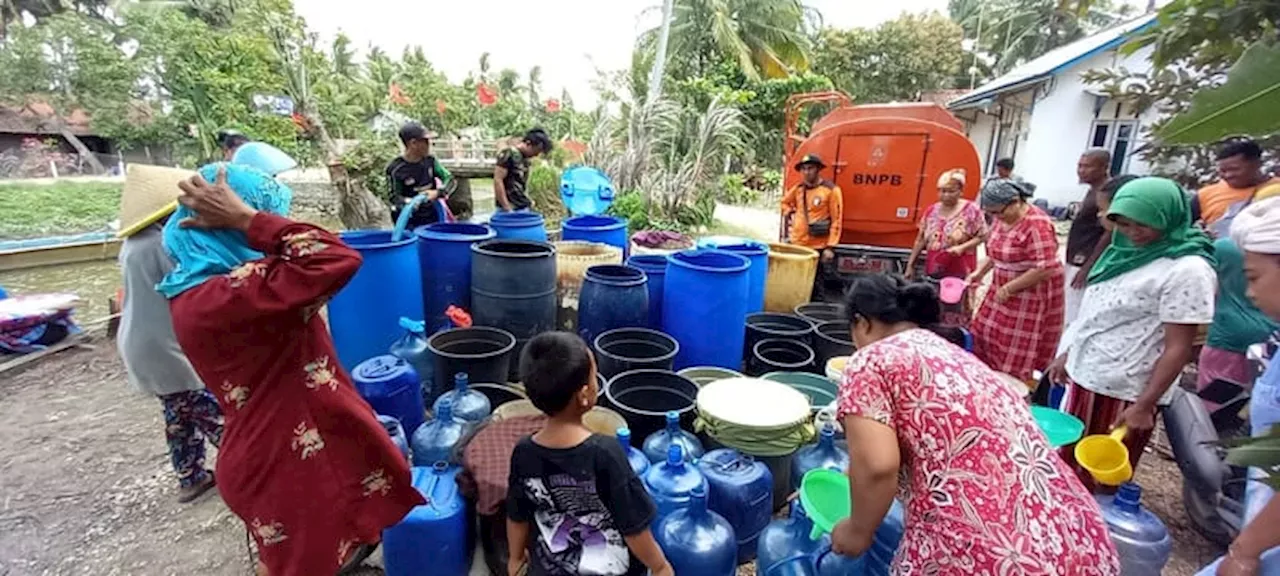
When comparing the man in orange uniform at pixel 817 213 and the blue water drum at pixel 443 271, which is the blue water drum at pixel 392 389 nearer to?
the blue water drum at pixel 443 271

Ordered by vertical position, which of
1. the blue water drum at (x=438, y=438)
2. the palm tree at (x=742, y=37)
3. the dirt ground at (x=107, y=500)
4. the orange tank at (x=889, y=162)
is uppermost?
the palm tree at (x=742, y=37)

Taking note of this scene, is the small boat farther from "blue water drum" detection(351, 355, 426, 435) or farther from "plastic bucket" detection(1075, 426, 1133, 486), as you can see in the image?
"plastic bucket" detection(1075, 426, 1133, 486)

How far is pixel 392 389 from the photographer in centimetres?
258

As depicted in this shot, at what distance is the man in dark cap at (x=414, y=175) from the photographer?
4.32 meters

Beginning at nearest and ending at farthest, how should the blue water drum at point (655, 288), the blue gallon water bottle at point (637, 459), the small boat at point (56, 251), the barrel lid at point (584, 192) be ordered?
the blue gallon water bottle at point (637, 459) < the blue water drum at point (655, 288) < the barrel lid at point (584, 192) < the small boat at point (56, 251)

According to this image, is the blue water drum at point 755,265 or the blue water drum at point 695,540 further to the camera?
the blue water drum at point 755,265

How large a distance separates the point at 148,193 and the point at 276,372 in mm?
1139

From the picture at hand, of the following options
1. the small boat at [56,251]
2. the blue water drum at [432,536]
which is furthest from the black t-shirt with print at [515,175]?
the small boat at [56,251]

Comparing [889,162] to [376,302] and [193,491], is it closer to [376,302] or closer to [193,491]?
[376,302]

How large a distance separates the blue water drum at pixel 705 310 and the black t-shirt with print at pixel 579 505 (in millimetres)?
1897

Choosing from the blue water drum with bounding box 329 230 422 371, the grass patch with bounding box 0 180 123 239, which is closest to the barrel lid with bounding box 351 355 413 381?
the blue water drum with bounding box 329 230 422 371

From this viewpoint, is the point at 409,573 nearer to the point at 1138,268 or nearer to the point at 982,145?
the point at 1138,268

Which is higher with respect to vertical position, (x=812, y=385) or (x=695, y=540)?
(x=812, y=385)

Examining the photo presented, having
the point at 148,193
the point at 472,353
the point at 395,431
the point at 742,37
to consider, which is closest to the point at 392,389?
the point at 395,431
